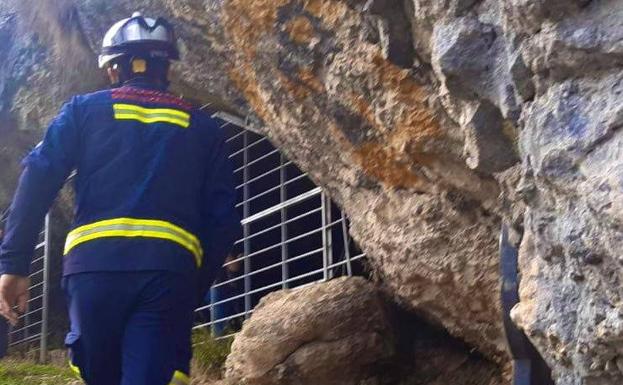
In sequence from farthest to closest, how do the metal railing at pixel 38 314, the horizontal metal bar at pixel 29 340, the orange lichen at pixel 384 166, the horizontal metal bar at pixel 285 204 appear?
the horizontal metal bar at pixel 29 340, the metal railing at pixel 38 314, the horizontal metal bar at pixel 285 204, the orange lichen at pixel 384 166

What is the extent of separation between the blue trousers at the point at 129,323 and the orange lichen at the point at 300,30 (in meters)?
1.36

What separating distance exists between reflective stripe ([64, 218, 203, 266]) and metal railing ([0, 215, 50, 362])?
483cm

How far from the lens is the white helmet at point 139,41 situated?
4199 millimetres

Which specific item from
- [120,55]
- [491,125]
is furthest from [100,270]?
[491,125]

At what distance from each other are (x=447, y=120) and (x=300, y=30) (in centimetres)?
97

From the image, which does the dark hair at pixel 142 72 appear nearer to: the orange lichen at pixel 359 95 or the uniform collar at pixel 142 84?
A: the uniform collar at pixel 142 84

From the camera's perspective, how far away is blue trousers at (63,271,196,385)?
3787 mm

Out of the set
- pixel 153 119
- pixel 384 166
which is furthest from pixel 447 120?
pixel 153 119

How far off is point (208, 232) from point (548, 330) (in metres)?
1.79

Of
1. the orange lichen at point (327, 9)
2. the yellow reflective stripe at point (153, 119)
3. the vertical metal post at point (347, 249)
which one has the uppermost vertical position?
the orange lichen at point (327, 9)

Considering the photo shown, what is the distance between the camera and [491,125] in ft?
10.4

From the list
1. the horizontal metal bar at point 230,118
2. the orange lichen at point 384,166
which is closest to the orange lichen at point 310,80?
the orange lichen at point 384,166

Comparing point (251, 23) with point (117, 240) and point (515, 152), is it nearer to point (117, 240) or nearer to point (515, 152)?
point (117, 240)

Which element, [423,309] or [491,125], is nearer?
[491,125]
